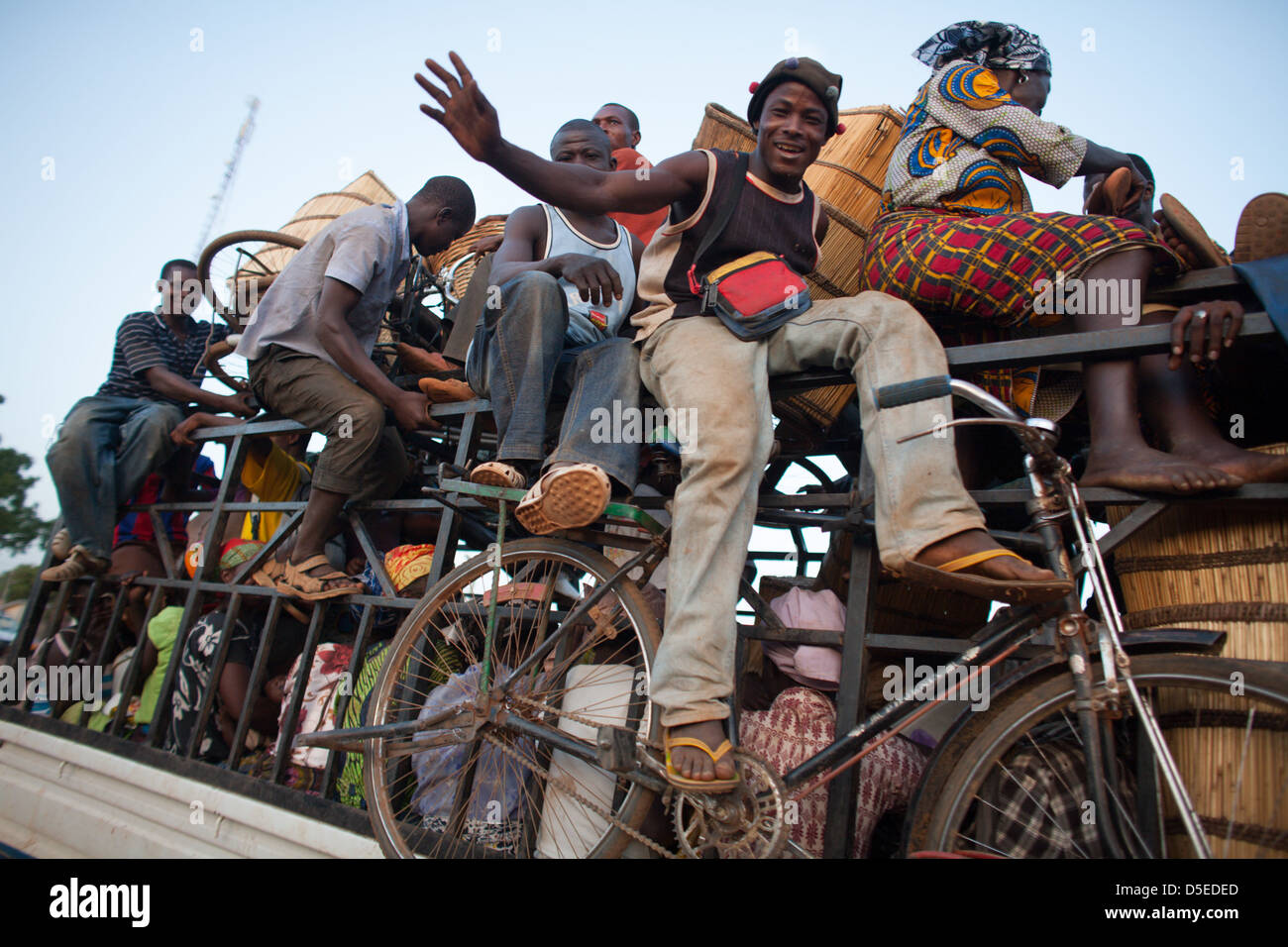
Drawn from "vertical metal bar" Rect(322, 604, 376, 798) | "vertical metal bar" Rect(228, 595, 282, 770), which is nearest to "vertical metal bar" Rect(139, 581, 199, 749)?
"vertical metal bar" Rect(228, 595, 282, 770)

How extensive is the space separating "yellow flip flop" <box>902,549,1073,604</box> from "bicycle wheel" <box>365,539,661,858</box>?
2.76 feet

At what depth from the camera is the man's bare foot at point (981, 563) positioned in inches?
66.9

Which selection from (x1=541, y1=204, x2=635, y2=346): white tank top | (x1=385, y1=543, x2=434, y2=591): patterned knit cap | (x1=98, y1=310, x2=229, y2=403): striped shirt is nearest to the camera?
(x1=541, y1=204, x2=635, y2=346): white tank top

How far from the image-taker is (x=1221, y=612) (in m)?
1.82

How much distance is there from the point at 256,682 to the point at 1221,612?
359 cm

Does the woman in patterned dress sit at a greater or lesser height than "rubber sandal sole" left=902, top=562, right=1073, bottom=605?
greater

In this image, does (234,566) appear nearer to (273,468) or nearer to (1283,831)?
(273,468)

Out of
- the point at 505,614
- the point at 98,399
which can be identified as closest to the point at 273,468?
the point at 98,399

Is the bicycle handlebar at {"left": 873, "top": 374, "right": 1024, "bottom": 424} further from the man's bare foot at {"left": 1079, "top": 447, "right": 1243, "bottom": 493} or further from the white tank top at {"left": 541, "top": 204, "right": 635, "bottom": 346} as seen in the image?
the white tank top at {"left": 541, "top": 204, "right": 635, "bottom": 346}

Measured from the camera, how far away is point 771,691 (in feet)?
8.88

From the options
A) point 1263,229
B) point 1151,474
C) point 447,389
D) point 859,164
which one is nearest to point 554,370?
point 447,389

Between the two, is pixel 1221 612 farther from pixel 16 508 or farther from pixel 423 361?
pixel 16 508

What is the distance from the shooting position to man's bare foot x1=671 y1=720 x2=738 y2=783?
1.83 meters
